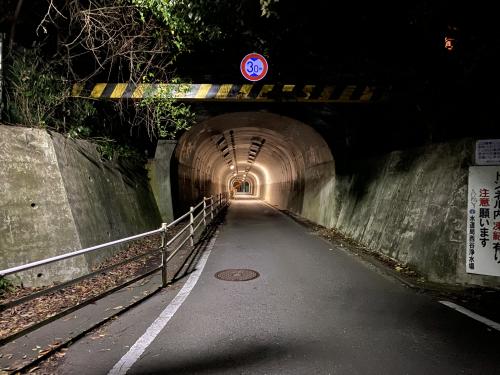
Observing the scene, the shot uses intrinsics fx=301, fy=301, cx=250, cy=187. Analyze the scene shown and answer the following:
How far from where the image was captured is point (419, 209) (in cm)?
682

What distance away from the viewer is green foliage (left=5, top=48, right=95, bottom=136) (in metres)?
6.50

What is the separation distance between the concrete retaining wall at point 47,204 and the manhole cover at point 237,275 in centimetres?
273

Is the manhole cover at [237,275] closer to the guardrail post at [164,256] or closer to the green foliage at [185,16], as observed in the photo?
the guardrail post at [164,256]

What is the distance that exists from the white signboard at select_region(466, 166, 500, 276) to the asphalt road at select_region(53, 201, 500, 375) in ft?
4.09

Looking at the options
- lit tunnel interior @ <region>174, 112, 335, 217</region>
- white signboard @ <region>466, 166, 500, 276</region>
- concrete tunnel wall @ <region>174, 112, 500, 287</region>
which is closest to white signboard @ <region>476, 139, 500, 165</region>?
white signboard @ <region>466, 166, 500, 276</region>

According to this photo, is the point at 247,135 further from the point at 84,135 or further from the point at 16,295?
the point at 16,295

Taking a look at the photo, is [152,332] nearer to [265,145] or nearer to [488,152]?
[488,152]

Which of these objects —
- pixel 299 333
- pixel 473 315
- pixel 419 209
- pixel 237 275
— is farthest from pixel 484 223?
pixel 237 275

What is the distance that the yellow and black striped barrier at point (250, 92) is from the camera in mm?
8219

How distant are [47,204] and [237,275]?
4049 mm

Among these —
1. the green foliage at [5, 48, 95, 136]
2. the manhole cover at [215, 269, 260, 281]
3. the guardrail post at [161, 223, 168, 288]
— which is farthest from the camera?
the green foliage at [5, 48, 95, 136]

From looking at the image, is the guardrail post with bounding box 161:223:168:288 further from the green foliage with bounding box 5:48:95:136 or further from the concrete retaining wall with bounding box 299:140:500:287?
the concrete retaining wall with bounding box 299:140:500:287

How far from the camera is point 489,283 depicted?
520 centimetres

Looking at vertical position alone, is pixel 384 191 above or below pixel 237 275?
above
